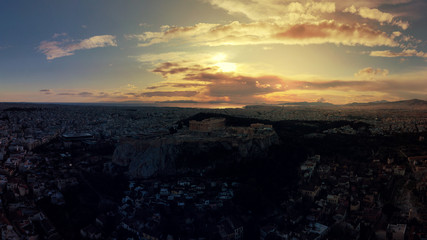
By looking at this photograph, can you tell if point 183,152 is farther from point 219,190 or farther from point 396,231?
point 396,231

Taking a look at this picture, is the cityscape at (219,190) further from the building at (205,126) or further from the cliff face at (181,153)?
the building at (205,126)

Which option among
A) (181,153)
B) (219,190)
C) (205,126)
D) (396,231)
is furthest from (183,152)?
(396,231)

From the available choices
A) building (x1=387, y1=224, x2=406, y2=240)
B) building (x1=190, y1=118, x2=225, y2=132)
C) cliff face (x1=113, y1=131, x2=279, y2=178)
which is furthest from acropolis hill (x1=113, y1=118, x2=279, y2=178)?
building (x1=387, y1=224, x2=406, y2=240)

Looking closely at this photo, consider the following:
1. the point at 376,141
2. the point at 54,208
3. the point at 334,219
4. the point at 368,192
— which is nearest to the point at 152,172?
the point at 54,208

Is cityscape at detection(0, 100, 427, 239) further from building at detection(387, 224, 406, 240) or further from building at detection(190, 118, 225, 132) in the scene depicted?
building at detection(190, 118, 225, 132)

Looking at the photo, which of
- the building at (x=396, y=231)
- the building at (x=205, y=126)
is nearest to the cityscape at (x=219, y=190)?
the building at (x=396, y=231)

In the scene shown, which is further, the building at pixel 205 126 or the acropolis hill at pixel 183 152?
the building at pixel 205 126

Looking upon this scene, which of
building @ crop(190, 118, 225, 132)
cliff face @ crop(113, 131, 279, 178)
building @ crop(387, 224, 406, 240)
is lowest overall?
building @ crop(387, 224, 406, 240)

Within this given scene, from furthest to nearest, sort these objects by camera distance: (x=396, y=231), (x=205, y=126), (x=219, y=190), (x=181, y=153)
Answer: (x=205, y=126)
(x=181, y=153)
(x=219, y=190)
(x=396, y=231)

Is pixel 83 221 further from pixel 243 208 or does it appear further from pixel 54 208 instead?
pixel 243 208

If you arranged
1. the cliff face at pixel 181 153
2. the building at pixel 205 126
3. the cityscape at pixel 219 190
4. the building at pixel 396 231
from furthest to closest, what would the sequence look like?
1. the building at pixel 205 126
2. the cliff face at pixel 181 153
3. the cityscape at pixel 219 190
4. the building at pixel 396 231
